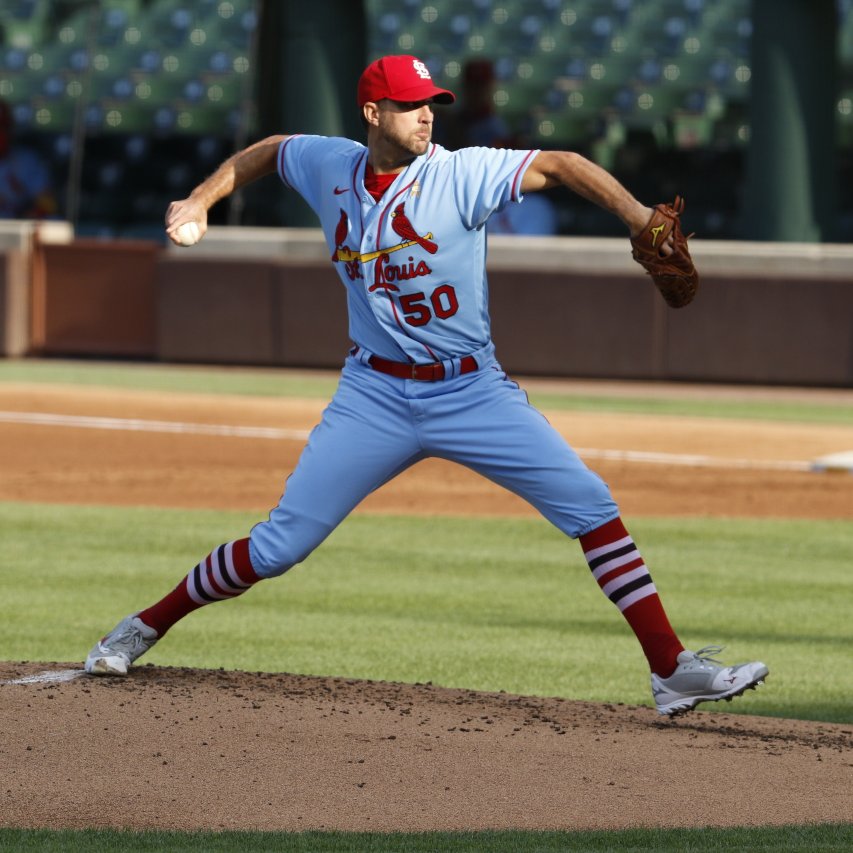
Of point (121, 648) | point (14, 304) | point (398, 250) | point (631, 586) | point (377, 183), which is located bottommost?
point (121, 648)

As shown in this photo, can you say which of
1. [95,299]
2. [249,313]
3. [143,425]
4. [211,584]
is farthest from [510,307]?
[211,584]

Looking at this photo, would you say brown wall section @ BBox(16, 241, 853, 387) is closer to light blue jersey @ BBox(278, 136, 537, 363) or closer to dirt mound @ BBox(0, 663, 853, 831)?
dirt mound @ BBox(0, 663, 853, 831)

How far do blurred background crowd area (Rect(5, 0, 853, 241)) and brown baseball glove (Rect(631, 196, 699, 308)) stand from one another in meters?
14.2

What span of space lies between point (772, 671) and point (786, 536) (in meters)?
3.14

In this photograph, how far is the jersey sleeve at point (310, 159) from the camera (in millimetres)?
5039

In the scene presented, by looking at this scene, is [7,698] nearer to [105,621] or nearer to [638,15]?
[105,621]

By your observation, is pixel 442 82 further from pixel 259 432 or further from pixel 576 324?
pixel 259 432

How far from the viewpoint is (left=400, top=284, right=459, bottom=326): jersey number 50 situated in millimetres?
4816

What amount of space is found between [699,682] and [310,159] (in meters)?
1.78

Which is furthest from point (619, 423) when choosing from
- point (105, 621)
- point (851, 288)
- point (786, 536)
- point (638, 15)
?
point (638, 15)

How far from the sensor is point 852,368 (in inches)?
609

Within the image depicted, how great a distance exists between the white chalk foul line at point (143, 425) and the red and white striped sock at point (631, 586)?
7699 millimetres

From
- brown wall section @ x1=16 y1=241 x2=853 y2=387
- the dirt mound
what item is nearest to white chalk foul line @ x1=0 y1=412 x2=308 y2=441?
brown wall section @ x1=16 y1=241 x2=853 y2=387

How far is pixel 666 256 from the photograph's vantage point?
4.76 m
